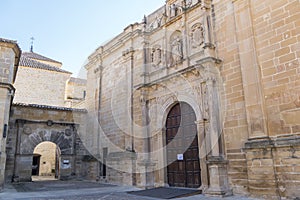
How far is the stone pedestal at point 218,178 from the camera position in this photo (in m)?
6.23

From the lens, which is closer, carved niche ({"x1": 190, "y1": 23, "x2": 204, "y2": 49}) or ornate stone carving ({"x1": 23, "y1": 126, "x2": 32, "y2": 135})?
carved niche ({"x1": 190, "y1": 23, "x2": 204, "y2": 49})

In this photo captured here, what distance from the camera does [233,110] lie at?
21.7 ft

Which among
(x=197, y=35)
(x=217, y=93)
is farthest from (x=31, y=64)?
(x=217, y=93)

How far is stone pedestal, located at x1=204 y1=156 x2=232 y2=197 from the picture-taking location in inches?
245

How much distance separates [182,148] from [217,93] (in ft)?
7.01

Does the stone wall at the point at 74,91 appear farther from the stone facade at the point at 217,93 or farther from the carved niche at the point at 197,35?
the carved niche at the point at 197,35

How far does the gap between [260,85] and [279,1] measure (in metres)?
1.94

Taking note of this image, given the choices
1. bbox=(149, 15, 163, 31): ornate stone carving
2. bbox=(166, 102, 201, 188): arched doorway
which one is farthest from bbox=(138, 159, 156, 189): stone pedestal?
bbox=(149, 15, 163, 31): ornate stone carving

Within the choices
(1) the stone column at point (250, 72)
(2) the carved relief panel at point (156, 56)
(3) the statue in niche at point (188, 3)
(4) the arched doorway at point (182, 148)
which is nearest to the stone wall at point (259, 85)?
(1) the stone column at point (250, 72)

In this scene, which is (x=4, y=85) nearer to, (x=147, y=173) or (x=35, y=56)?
(x=147, y=173)

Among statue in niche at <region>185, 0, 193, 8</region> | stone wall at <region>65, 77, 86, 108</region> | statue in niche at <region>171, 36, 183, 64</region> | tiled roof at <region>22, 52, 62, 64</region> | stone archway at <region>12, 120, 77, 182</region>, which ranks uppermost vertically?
tiled roof at <region>22, 52, 62, 64</region>

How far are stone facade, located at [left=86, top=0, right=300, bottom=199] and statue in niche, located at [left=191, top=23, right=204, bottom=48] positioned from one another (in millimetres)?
31

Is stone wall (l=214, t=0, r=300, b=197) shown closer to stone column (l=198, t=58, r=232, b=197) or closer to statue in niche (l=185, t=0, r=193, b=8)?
stone column (l=198, t=58, r=232, b=197)

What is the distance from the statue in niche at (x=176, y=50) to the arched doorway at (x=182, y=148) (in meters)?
1.49
